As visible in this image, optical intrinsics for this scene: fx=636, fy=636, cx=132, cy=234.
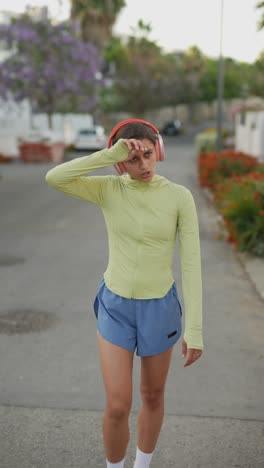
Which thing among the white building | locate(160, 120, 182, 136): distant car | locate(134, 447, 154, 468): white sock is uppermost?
locate(134, 447, 154, 468): white sock

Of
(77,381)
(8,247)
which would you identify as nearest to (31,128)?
(8,247)

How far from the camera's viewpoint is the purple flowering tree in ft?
112

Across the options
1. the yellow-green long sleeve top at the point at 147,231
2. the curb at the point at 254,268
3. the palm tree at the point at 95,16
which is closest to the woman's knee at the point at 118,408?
the yellow-green long sleeve top at the point at 147,231

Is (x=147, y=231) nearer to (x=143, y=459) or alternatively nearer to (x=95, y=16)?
(x=143, y=459)

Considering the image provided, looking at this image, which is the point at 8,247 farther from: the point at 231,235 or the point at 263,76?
the point at 263,76

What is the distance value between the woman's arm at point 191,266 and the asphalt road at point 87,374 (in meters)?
1.05

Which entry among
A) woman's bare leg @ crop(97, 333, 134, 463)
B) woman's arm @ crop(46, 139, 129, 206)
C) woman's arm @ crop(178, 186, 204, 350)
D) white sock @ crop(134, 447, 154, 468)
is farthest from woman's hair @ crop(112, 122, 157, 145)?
white sock @ crop(134, 447, 154, 468)

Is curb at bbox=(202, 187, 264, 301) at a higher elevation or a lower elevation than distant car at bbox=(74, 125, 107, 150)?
higher

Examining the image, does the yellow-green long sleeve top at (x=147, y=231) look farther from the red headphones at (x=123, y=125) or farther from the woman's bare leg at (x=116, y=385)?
the woman's bare leg at (x=116, y=385)

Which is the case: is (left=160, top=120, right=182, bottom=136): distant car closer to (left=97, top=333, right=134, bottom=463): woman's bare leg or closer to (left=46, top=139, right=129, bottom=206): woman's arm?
(left=46, top=139, right=129, bottom=206): woman's arm

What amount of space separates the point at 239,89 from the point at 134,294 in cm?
8741

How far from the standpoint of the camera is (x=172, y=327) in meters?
3.10

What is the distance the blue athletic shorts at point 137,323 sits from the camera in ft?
9.78

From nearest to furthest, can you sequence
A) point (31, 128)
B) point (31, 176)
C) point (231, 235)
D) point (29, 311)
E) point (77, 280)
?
point (29, 311) → point (77, 280) → point (231, 235) → point (31, 176) → point (31, 128)
